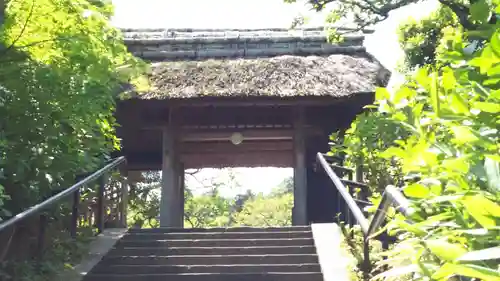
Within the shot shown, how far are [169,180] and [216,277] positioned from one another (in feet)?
15.1

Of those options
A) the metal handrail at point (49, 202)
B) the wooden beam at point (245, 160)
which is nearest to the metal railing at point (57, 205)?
the metal handrail at point (49, 202)

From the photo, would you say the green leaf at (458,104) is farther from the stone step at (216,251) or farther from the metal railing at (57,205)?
Answer: the stone step at (216,251)

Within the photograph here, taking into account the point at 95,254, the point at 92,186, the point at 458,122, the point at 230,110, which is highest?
the point at 230,110

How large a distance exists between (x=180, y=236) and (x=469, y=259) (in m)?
5.14

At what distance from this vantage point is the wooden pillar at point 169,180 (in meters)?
9.11

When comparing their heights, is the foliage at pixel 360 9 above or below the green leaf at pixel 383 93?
above

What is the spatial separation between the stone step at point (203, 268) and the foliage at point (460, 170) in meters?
3.37

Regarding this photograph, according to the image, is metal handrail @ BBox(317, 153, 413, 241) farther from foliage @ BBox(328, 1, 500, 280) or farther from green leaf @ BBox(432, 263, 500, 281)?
green leaf @ BBox(432, 263, 500, 281)

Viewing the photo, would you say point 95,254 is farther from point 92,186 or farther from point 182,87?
point 182,87

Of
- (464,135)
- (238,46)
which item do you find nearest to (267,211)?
(238,46)

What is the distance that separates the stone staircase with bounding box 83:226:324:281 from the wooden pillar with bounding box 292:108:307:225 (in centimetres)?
289

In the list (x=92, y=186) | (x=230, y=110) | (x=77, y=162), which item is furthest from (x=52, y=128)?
(x=230, y=110)

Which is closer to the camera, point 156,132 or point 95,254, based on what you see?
point 95,254

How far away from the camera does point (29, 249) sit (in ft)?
16.3
